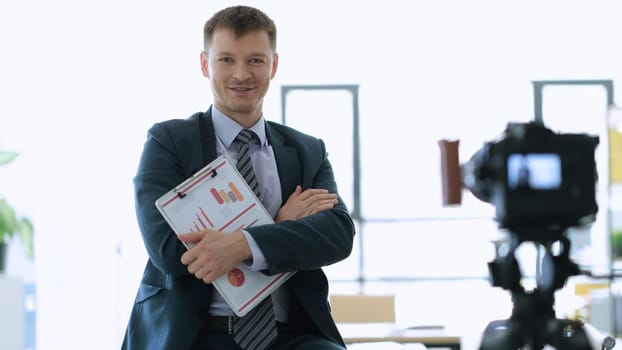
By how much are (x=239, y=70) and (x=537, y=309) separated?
0.85 meters

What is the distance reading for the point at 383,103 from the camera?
7059 millimetres

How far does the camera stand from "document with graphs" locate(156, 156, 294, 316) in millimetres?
1623

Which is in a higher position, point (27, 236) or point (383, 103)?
point (383, 103)

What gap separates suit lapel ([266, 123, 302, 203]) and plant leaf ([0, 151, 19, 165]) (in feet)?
10.9

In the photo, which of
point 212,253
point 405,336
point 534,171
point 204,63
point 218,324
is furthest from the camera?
point 405,336

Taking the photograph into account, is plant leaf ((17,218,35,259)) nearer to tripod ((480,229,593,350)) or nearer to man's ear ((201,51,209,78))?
man's ear ((201,51,209,78))

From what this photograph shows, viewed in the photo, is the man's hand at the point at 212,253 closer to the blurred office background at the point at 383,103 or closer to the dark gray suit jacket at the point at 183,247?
the dark gray suit jacket at the point at 183,247

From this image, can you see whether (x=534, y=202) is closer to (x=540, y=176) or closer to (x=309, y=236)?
(x=540, y=176)

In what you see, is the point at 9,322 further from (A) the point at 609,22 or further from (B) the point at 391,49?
(A) the point at 609,22

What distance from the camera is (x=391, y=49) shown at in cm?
685

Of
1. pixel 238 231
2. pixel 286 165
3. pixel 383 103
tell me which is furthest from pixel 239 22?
pixel 383 103

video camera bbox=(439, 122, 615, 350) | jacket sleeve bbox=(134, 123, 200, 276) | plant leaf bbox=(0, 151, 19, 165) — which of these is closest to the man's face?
jacket sleeve bbox=(134, 123, 200, 276)

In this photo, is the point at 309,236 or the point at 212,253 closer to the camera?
the point at 212,253

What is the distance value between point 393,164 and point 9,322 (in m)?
3.67
